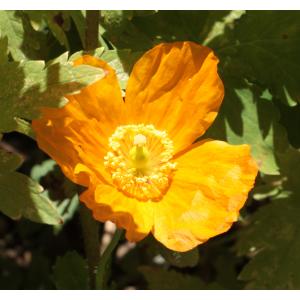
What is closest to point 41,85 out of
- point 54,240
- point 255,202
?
point 54,240

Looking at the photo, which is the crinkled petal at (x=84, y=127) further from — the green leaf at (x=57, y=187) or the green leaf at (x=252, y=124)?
the green leaf at (x=252, y=124)

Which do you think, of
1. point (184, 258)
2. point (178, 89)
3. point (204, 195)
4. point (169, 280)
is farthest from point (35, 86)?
point (169, 280)

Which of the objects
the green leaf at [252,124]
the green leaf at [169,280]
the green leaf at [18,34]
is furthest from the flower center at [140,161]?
the green leaf at [169,280]

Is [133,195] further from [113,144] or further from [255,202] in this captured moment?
[255,202]

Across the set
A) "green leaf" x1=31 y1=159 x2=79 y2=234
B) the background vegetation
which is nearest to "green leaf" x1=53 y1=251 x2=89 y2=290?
the background vegetation

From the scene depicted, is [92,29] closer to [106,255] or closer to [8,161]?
[8,161]
